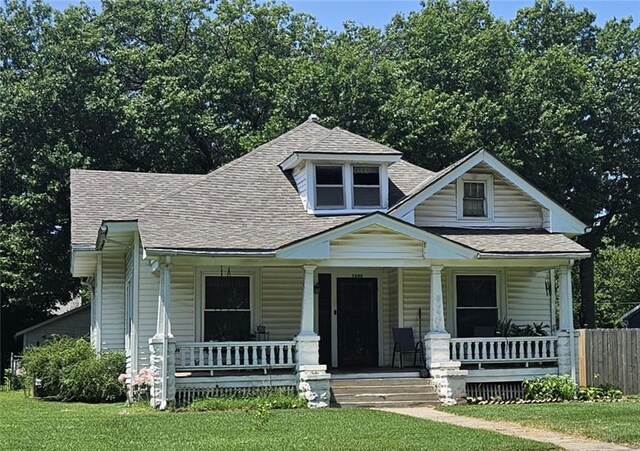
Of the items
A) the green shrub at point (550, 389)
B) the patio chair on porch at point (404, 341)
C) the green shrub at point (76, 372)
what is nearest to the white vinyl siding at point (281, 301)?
the patio chair on porch at point (404, 341)

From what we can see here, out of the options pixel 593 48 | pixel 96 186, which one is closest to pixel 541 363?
pixel 96 186

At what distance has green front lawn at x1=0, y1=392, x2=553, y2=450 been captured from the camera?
1196cm

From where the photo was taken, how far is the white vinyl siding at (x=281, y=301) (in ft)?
69.3

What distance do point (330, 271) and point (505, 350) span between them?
439 cm

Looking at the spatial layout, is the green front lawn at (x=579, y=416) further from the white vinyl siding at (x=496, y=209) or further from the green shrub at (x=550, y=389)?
the white vinyl siding at (x=496, y=209)

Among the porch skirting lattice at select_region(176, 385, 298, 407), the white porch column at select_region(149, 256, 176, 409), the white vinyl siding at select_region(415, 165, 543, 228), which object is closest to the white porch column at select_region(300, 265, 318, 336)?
the porch skirting lattice at select_region(176, 385, 298, 407)

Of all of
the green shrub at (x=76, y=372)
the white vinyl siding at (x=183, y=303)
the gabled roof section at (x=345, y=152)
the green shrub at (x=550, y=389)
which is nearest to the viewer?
the green shrub at (x=550, y=389)

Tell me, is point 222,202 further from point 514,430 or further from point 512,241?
point 514,430

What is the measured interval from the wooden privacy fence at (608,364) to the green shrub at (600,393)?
358 mm

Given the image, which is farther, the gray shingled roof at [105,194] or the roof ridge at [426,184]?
the gray shingled roof at [105,194]

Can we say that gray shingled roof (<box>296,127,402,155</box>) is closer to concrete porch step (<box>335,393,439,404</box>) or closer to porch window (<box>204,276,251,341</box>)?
porch window (<box>204,276,251,341</box>)

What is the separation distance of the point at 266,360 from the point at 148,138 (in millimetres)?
17507

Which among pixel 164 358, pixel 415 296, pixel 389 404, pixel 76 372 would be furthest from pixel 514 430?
pixel 76 372

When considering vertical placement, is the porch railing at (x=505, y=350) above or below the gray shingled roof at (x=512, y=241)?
below
